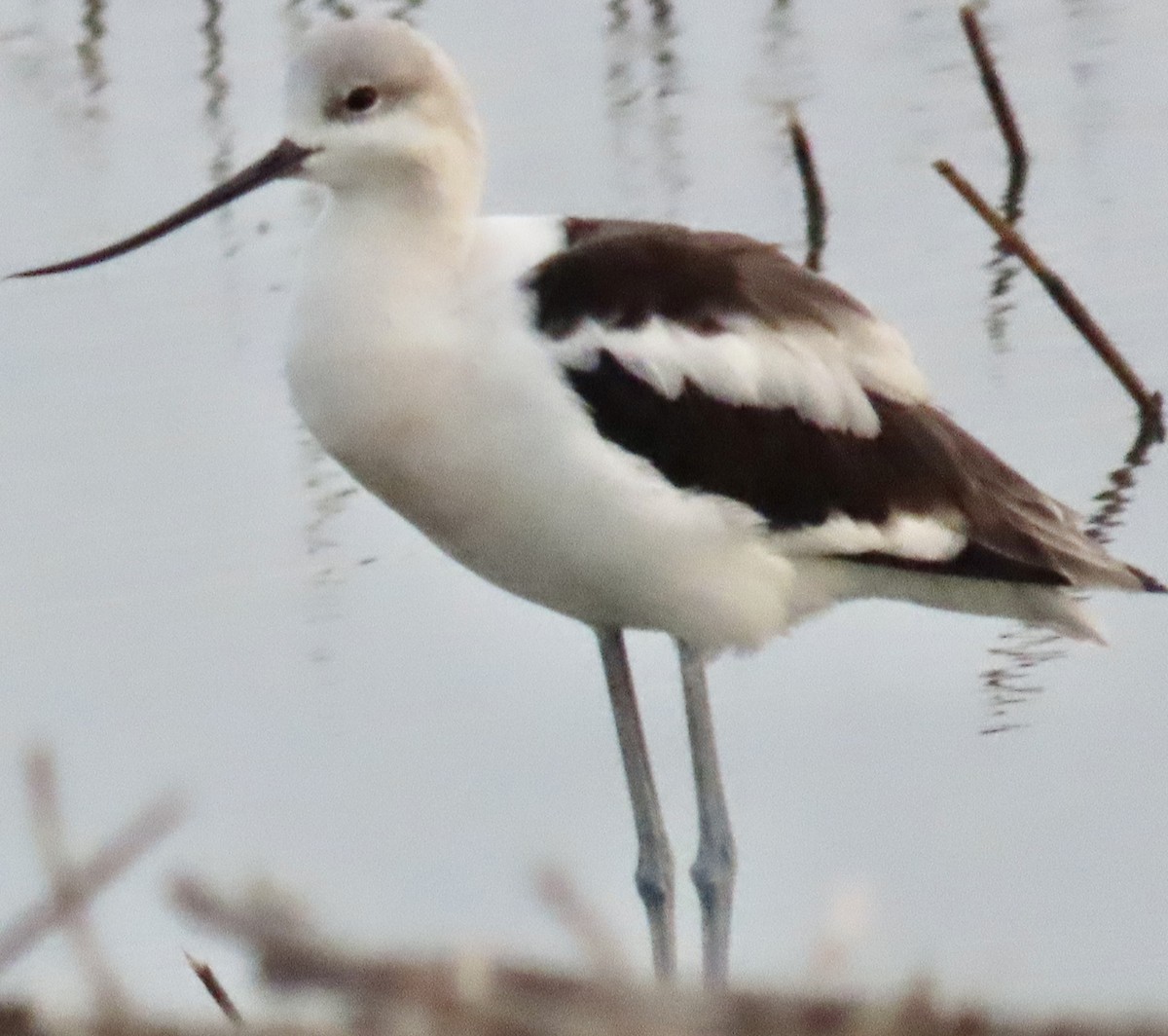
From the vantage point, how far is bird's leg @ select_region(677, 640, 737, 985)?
590 centimetres

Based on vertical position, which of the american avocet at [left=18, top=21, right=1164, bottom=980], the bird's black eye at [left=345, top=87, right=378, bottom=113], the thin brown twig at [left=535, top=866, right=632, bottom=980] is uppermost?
the thin brown twig at [left=535, top=866, right=632, bottom=980]

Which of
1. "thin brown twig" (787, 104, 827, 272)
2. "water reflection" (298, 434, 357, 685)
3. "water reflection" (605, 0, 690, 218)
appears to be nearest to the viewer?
"water reflection" (298, 434, 357, 685)

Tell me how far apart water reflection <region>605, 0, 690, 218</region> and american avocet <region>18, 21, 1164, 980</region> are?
13.7 ft

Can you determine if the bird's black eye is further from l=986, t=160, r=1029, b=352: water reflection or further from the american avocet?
l=986, t=160, r=1029, b=352: water reflection

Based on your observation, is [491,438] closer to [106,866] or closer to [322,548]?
[322,548]

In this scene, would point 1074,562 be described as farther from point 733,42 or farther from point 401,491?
point 733,42

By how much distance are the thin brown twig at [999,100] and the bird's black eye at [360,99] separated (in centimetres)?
484

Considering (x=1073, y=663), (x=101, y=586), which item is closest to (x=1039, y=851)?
(x=1073, y=663)

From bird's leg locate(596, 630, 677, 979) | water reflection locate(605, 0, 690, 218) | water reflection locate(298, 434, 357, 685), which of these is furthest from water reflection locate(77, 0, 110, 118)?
bird's leg locate(596, 630, 677, 979)

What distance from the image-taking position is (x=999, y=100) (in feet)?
33.0

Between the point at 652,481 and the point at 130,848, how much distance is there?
10.9 feet

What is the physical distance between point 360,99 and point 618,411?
2.13 ft

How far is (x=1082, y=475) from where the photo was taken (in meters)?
7.92

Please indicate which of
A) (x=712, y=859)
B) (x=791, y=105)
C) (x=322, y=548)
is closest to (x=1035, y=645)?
(x=712, y=859)
